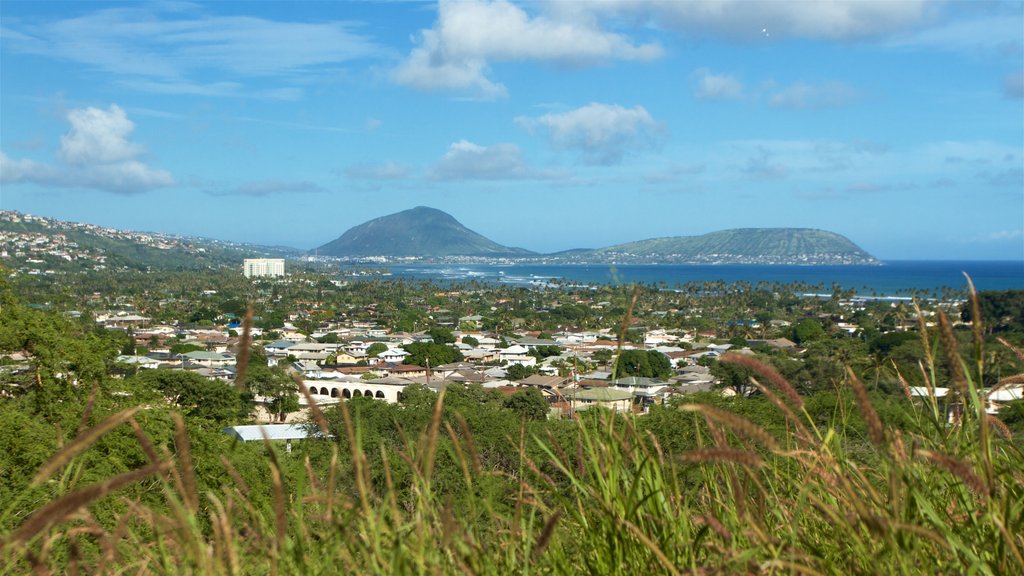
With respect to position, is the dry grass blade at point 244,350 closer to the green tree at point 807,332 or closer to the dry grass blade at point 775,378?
the dry grass blade at point 775,378

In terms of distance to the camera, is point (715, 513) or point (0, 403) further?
point (0, 403)

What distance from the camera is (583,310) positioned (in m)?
66.1

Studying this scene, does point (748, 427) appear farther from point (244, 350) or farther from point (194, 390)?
point (194, 390)

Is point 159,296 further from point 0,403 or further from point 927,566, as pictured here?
point 927,566

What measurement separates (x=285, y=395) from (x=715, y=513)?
2710 cm

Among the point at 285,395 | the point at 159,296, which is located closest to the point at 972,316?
Answer: the point at 285,395

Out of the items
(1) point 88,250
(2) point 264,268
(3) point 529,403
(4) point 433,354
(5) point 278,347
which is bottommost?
(5) point 278,347

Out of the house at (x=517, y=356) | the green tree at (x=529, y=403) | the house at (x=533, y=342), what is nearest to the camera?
the green tree at (x=529, y=403)

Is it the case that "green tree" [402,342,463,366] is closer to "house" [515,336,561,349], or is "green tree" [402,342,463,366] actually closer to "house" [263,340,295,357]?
"house" [515,336,561,349]

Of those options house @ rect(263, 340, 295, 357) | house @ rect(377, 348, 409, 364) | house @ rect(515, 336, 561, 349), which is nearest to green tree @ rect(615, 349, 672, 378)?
house @ rect(515, 336, 561, 349)

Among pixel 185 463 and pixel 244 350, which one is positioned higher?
pixel 244 350

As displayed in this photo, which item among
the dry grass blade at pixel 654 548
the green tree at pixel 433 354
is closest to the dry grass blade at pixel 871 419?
the dry grass blade at pixel 654 548

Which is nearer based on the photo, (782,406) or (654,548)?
(654,548)

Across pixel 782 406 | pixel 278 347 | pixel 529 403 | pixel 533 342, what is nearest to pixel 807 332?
pixel 533 342
